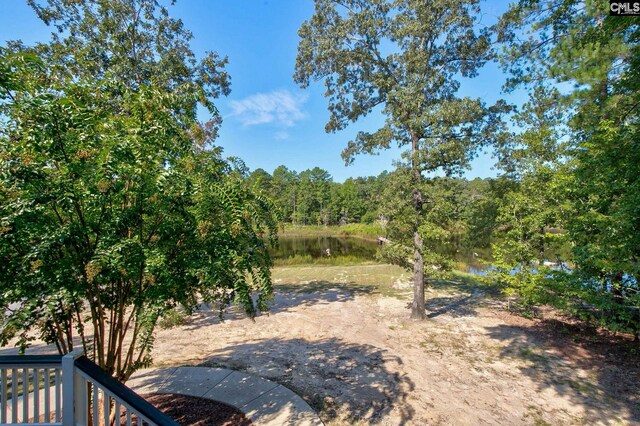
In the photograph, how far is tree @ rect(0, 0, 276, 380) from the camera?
2076mm

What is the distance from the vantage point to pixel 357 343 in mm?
6500

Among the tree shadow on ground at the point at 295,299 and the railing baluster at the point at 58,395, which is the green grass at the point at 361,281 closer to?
the tree shadow on ground at the point at 295,299

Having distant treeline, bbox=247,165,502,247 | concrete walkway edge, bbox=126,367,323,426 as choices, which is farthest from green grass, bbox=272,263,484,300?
concrete walkway edge, bbox=126,367,323,426

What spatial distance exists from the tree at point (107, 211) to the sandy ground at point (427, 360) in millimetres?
2868

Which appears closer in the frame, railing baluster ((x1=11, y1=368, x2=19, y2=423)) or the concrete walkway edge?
railing baluster ((x1=11, y1=368, x2=19, y2=423))

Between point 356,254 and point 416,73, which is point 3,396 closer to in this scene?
point 416,73

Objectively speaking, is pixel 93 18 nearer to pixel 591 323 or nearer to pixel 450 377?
pixel 450 377

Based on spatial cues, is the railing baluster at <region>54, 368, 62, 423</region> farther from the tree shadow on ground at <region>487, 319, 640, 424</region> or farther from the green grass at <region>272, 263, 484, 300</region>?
the green grass at <region>272, 263, 484, 300</region>

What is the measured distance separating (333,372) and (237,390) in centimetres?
164

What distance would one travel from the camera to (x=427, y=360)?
18.7 feet

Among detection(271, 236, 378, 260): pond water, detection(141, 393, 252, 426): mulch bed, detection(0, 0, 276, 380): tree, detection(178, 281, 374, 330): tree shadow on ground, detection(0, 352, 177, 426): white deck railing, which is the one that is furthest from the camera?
detection(271, 236, 378, 260): pond water

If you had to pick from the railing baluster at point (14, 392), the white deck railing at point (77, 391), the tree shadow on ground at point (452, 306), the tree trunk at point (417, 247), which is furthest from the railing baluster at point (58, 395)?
the tree shadow on ground at point (452, 306)

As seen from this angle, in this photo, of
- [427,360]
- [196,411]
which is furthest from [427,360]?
[196,411]

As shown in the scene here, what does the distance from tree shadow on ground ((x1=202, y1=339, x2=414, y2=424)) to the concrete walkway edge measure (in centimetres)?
23
